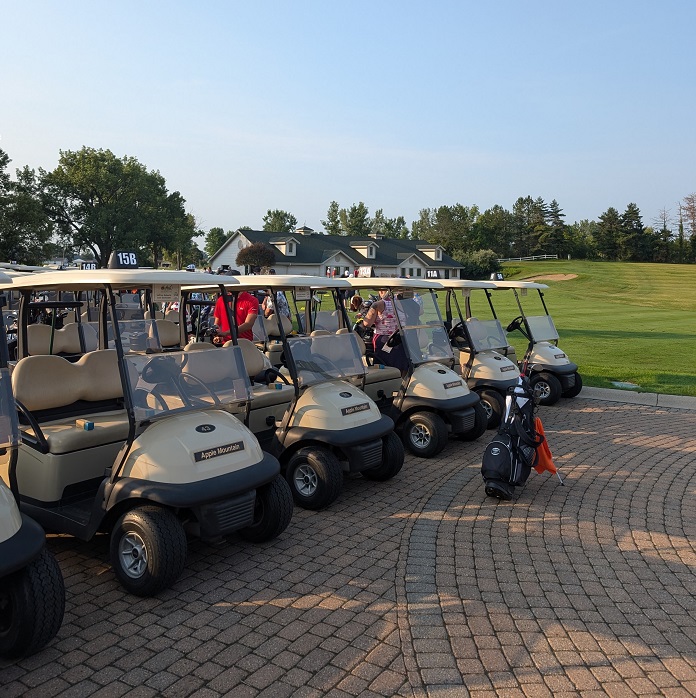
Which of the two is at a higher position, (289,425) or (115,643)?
(289,425)

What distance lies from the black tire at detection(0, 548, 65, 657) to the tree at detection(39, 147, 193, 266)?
49.8m

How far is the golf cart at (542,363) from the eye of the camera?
9.70 m

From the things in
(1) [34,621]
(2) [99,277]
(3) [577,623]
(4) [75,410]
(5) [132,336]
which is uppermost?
(2) [99,277]

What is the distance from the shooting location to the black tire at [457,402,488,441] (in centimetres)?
725

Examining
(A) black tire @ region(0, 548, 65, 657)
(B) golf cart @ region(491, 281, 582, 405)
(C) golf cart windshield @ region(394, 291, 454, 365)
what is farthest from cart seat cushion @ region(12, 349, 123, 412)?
(B) golf cart @ region(491, 281, 582, 405)

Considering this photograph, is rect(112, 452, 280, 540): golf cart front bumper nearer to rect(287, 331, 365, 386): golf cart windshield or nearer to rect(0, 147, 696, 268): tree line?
rect(287, 331, 365, 386): golf cart windshield

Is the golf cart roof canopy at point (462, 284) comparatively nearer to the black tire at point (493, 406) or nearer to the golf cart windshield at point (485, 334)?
the golf cart windshield at point (485, 334)

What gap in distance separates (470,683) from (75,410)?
347 cm

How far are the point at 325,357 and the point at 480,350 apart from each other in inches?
135

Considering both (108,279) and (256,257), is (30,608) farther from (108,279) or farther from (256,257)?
(256,257)

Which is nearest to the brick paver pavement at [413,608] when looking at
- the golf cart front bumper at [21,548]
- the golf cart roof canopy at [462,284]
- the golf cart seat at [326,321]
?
the golf cart front bumper at [21,548]

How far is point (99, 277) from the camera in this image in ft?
13.2

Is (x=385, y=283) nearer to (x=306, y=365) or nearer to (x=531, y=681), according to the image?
(x=306, y=365)

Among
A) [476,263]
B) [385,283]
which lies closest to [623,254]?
[476,263]
